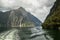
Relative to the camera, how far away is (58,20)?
656 ft

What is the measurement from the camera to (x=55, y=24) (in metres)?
199

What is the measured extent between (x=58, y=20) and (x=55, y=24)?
5642 mm

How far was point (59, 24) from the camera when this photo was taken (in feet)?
624

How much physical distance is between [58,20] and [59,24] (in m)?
10.6

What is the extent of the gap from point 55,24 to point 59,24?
30.7ft
